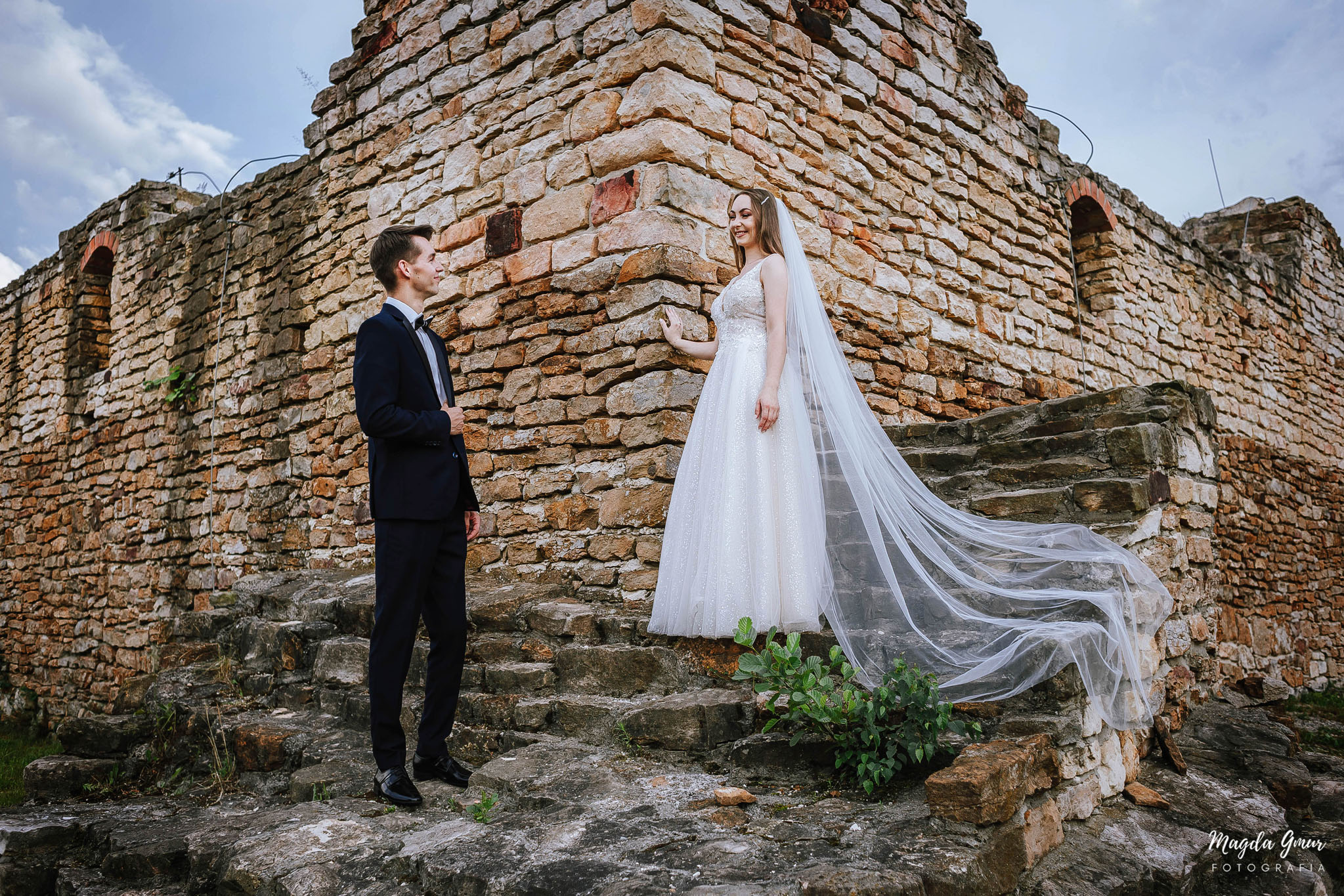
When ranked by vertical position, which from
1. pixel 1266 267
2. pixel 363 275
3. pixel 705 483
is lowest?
pixel 705 483

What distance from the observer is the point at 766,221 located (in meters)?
3.51

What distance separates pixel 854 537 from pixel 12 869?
3.09 metres

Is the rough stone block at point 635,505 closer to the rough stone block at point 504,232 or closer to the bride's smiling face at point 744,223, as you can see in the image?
the bride's smiling face at point 744,223

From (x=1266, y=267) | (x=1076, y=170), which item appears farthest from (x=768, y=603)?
(x=1266, y=267)

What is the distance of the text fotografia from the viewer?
260 centimetres

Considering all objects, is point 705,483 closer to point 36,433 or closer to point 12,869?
point 12,869

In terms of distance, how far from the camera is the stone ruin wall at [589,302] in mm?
4164


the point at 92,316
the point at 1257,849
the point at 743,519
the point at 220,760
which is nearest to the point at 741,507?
the point at 743,519

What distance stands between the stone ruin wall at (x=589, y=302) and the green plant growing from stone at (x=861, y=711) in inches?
51.4

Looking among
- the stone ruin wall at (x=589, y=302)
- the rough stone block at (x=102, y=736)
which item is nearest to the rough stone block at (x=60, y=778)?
the rough stone block at (x=102, y=736)

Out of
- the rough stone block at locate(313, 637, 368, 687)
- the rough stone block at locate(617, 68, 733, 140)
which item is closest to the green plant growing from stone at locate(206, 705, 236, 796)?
the rough stone block at locate(313, 637, 368, 687)

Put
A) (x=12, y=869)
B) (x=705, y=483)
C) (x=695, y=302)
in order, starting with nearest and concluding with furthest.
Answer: (x=12, y=869), (x=705, y=483), (x=695, y=302)

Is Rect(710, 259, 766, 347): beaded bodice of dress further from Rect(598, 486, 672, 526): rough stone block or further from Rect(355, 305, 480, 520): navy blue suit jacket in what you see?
Rect(355, 305, 480, 520): navy blue suit jacket

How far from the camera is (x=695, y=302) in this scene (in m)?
4.03
